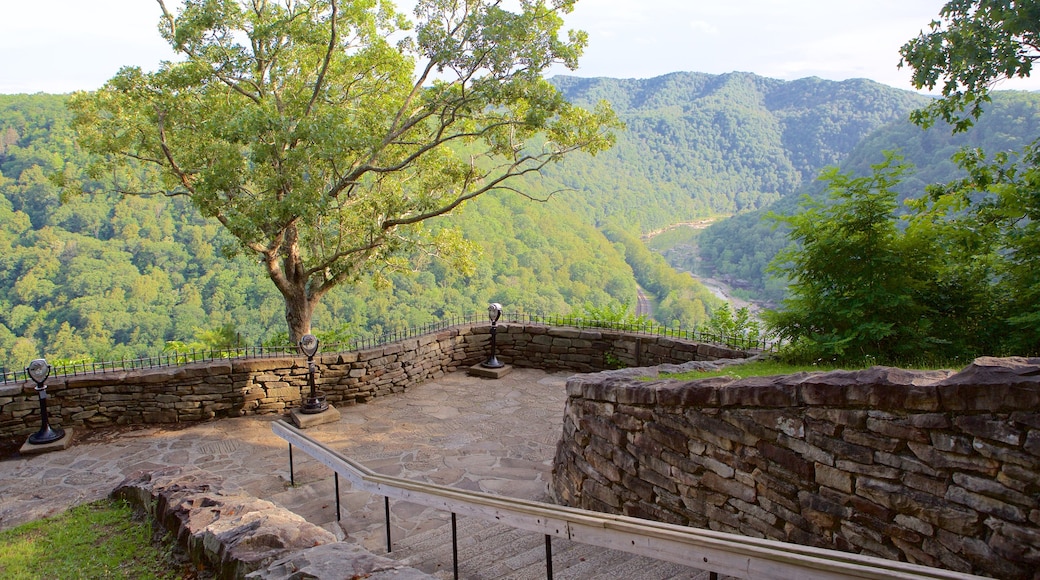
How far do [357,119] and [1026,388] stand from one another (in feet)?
40.2

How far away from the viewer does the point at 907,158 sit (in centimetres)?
2206

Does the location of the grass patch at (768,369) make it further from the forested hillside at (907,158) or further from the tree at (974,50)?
the forested hillside at (907,158)

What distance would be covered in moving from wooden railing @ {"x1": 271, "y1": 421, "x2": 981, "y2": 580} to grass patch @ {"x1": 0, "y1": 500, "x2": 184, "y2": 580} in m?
1.91

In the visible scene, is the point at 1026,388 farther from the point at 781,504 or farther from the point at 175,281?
the point at 175,281

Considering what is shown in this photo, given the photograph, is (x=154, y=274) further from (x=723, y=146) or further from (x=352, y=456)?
(x=723, y=146)

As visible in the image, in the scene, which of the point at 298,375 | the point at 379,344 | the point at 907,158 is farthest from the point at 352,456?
the point at 907,158

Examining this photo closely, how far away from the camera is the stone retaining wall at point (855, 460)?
101 inches

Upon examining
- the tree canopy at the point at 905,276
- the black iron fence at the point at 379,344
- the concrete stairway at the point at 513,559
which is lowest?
the concrete stairway at the point at 513,559

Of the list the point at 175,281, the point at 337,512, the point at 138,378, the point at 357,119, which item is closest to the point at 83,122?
the point at 357,119

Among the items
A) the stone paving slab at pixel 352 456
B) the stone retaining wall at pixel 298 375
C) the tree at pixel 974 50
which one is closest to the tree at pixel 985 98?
the tree at pixel 974 50

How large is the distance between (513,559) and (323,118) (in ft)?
28.2

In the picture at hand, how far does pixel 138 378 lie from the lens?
813cm

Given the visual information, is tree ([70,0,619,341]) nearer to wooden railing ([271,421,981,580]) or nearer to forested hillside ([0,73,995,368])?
forested hillside ([0,73,995,368])

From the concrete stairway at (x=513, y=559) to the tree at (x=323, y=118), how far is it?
701 cm
